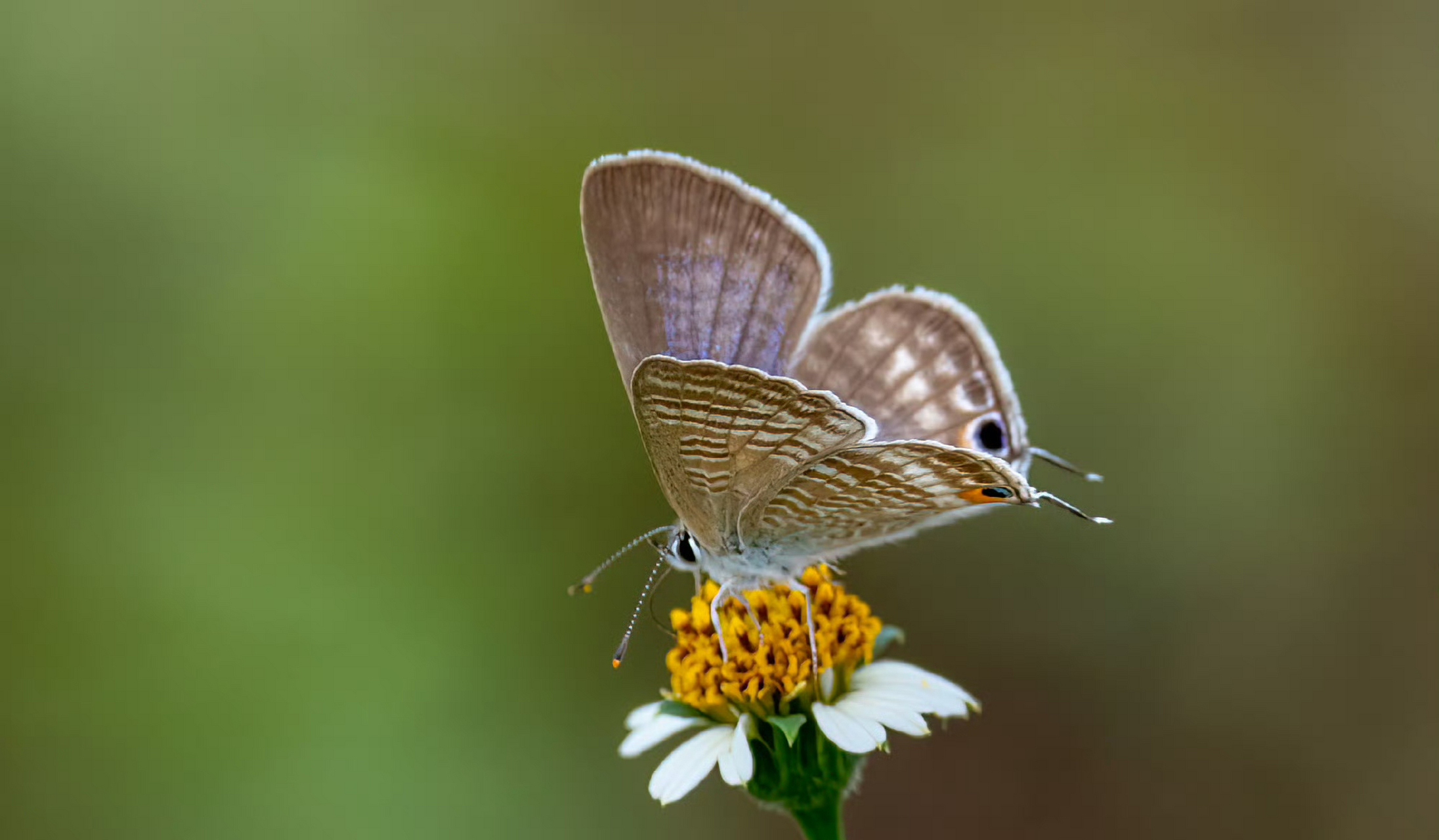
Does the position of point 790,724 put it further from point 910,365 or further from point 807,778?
point 910,365

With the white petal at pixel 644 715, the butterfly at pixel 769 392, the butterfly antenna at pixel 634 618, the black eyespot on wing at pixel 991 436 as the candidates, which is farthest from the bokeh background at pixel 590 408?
the black eyespot on wing at pixel 991 436

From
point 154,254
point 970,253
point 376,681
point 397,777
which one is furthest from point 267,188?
point 970,253

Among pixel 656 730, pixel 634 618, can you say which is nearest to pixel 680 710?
pixel 656 730

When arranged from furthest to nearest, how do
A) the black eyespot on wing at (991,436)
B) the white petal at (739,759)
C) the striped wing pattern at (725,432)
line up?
the black eyespot on wing at (991,436) → the white petal at (739,759) → the striped wing pattern at (725,432)

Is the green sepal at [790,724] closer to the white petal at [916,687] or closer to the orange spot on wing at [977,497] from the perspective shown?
the white petal at [916,687]

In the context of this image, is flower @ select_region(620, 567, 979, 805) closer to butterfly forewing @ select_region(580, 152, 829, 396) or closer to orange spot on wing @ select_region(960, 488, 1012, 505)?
orange spot on wing @ select_region(960, 488, 1012, 505)

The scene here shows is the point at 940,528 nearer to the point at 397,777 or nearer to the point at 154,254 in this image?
the point at 397,777
